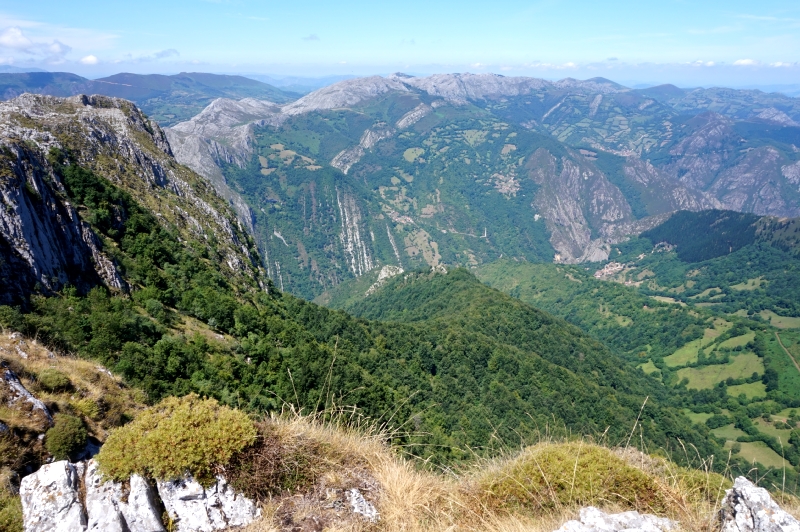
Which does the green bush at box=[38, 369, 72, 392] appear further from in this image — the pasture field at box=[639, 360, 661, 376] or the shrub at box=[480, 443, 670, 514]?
the pasture field at box=[639, 360, 661, 376]

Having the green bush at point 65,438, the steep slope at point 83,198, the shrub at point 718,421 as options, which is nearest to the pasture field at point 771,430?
the shrub at point 718,421

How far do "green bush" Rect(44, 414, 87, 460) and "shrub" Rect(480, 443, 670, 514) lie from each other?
7970mm

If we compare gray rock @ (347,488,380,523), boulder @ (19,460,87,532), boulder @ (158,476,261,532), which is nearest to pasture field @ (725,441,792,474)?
gray rock @ (347,488,380,523)

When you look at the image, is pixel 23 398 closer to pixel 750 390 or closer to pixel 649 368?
pixel 750 390

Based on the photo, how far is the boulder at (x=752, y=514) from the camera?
5.81 m

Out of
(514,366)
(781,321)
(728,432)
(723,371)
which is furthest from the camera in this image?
(781,321)

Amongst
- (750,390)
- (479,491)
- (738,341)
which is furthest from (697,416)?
(479,491)

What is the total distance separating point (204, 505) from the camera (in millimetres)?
6285

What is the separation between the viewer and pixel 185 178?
3359 inches

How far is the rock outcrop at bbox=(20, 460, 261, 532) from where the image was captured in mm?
5758

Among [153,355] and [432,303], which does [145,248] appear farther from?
[432,303]

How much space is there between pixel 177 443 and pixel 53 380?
596cm

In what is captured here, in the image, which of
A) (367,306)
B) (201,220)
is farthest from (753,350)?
(201,220)

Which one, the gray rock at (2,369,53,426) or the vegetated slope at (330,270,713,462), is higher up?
the gray rock at (2,369,53,426)
